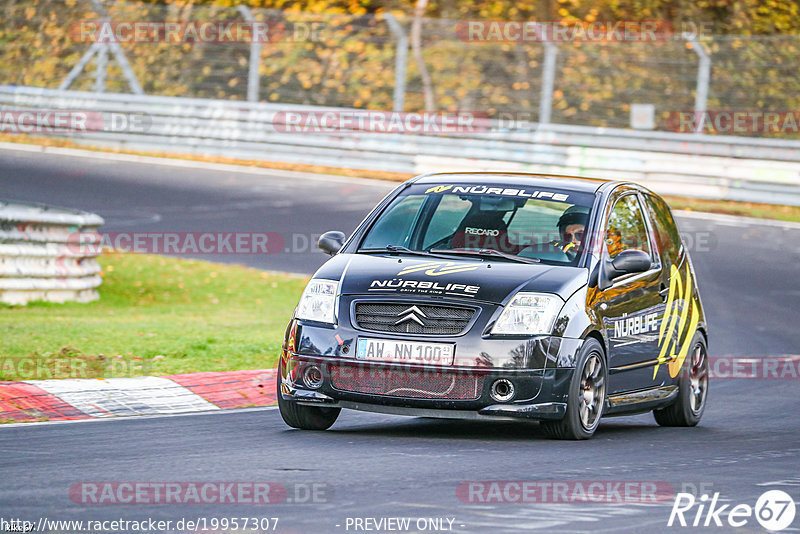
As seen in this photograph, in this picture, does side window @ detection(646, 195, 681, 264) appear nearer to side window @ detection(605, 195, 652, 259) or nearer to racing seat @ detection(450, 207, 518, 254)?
side window @ detection(605, 195, 652, 259)

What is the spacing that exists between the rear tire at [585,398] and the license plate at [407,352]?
30.7 inches

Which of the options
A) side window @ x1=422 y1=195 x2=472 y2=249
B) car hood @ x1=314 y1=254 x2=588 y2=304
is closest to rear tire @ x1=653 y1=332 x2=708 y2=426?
car hood @ x1=314 y1=254 x2=588 y2=304

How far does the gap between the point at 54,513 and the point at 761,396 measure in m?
7.42

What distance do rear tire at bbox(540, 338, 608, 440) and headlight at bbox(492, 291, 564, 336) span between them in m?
0.31

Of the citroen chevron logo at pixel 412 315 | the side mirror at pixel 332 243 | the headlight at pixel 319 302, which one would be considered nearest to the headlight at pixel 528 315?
the citroen chevron logo at pixel 412 315

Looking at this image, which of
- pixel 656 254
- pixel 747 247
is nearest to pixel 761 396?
pixel 656 254

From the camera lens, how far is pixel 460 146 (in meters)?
26.5

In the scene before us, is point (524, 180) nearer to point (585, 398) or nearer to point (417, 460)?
point (585, 398)

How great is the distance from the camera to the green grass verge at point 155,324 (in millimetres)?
11258

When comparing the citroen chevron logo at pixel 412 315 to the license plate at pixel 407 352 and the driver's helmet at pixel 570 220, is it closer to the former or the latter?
the license plate at pixel 407 352

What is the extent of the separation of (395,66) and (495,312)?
20.5m

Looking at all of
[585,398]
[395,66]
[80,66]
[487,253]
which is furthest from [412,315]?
[80,66]

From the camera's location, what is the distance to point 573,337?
8.59 m

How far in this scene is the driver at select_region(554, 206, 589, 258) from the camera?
930 cm
